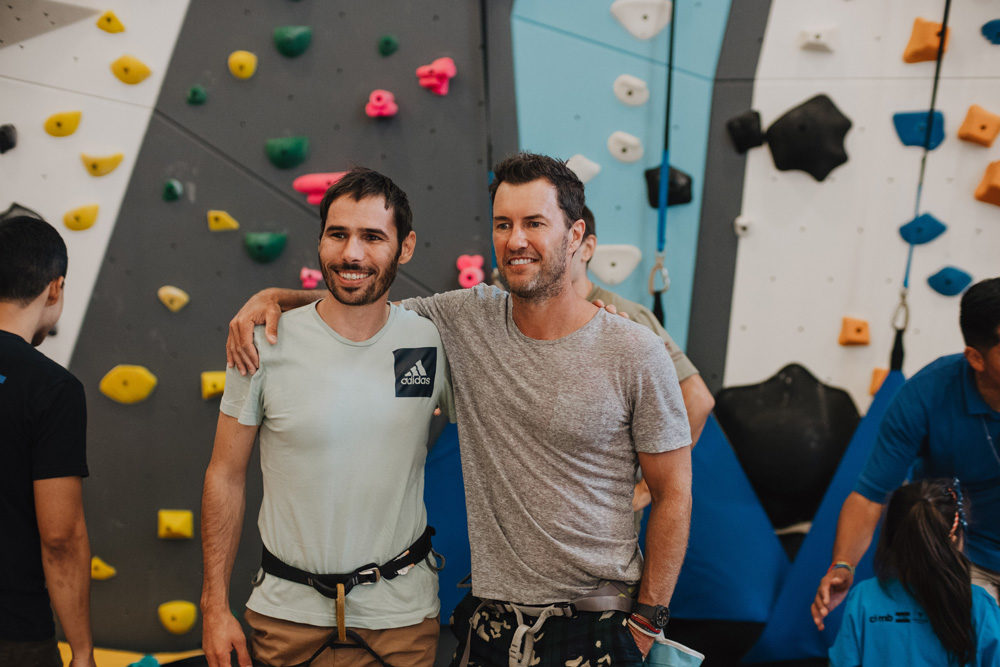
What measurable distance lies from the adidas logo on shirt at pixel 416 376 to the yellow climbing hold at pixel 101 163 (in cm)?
165

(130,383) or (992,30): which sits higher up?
(992,30)

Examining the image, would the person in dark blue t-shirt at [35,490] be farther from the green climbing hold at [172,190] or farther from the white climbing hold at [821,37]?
the white climbing hold at [821,37]

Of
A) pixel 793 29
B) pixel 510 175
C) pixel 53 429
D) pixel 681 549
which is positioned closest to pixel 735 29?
pixel 793 29

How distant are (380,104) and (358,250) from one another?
109cm

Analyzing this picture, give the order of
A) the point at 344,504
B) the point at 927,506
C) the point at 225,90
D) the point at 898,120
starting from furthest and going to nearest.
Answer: the point at 225,90 → the point at 898,120 → the point at 927,506 → the point at 344,504

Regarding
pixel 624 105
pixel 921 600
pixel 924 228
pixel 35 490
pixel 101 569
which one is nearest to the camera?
pixel 35 490

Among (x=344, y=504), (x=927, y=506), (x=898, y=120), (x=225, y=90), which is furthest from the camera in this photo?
(x=225, y=90)

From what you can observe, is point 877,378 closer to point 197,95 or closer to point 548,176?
point 548,176

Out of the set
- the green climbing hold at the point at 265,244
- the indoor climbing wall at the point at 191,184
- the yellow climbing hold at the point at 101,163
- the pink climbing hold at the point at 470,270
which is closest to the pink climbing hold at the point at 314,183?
the indoor climbing wall at the point at 191,184

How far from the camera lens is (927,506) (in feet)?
5.09

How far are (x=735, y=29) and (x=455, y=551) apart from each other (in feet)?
6.21

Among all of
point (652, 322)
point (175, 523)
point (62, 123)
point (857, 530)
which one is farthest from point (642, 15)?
point (175, 523)

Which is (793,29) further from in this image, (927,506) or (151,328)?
(151,328)

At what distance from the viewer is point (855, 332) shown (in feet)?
7.44
